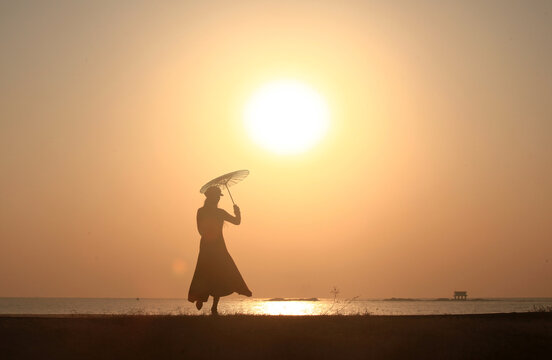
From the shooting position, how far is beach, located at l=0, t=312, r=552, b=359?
13484mm

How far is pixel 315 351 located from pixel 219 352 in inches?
69.9

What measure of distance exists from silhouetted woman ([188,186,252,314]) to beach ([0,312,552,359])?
262 cm

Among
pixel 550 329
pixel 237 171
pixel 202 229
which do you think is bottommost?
pixel 550 329

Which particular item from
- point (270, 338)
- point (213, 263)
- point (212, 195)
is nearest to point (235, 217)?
point (212, 195)

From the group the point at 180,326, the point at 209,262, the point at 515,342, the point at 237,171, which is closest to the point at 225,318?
the point at 180,326

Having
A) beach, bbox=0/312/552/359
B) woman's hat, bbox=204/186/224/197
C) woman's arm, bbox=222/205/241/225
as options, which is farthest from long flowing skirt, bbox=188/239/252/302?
beach, bbox=0/312/552/359

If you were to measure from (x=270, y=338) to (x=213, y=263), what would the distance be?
19.8 feet

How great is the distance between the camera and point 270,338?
47.2 ft

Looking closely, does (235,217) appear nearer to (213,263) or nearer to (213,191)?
(213,191)

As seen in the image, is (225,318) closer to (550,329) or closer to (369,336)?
(369,336)

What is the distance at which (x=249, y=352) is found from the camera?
13.5m

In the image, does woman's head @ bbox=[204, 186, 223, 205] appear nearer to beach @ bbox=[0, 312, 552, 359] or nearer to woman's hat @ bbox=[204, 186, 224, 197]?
woman's hat @ bbox=[204, 186, 224, 197]

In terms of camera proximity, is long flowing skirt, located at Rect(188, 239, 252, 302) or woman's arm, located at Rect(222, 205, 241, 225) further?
woman's arm, located at Rect(222, 205, 241, 225)

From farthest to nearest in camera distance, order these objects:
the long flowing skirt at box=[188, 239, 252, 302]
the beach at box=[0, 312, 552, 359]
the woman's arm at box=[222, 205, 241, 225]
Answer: the woman's arm at box=[222, 205, 241, 225]
the long flowing skirt at box=[188, 239, 252, 302]
the beach at box=[0, 312, 552, 359]
